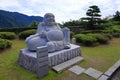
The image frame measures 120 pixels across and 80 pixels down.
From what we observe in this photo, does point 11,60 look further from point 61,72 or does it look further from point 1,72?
point 61,72

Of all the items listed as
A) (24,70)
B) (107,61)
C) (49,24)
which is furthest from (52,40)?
(107,61)

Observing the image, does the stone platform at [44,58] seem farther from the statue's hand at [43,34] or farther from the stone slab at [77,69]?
the statue's hand at [43,34]

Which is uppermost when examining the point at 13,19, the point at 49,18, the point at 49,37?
the point at 13,19

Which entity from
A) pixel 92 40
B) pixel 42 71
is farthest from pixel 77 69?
pixel 92 40

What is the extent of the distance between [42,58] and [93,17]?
48.5 ft

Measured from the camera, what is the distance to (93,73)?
4.69 meters

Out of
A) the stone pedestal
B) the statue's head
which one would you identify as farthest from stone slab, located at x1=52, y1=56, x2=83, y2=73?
the statue's head

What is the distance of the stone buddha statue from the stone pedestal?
0.81 feet

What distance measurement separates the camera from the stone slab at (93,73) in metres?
4.54

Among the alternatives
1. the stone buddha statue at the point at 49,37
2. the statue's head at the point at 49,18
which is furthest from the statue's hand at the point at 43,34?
the statue's head at the point at 49,18

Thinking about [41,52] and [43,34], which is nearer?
[41,52]

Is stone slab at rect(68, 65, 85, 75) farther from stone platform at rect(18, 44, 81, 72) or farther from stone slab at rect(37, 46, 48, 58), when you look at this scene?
stone slab at rect(37, 46, 48, 58)

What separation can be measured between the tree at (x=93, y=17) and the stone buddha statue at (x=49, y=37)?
12.5 m

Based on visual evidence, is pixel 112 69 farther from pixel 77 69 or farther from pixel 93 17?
pixel 93 17
